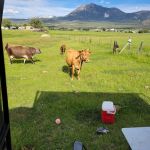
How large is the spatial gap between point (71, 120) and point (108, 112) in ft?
4.30

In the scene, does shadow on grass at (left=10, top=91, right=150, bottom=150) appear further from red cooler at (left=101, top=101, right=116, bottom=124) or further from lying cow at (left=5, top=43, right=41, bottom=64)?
lying cow at (left=5, top=43, right=41, bottom=64)

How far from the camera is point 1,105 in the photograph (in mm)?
4172

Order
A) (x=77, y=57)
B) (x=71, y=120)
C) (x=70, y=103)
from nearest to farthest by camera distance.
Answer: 1. (x=71, y=120)
2. (x=70, y=103)
3. (x=77, y=57)

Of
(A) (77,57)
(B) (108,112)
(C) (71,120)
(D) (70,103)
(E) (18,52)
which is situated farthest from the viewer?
(E) (18,52)

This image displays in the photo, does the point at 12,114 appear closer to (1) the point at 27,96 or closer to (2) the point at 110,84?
(1) the point at 27,96

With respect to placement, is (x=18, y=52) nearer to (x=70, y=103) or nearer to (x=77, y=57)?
(x=77, y=57)

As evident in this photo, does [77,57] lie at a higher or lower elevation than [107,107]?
higher

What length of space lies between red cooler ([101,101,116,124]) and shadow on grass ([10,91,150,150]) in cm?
19

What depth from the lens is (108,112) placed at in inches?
340

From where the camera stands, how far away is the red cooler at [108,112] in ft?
28.3

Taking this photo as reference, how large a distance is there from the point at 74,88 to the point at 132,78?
4.19 m

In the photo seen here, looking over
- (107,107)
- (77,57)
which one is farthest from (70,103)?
(77,57)

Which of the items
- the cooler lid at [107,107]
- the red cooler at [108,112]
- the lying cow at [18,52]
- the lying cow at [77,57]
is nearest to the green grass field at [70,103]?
the red cooler at [108,112]

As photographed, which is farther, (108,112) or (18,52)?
(18,52)
